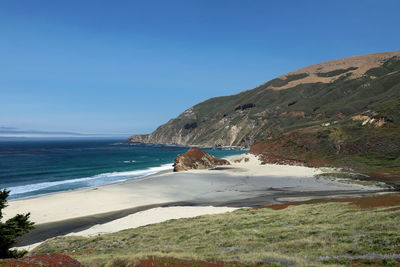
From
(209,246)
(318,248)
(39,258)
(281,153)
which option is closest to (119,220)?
(209,246)

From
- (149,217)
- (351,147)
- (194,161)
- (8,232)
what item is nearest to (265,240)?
(8,232)

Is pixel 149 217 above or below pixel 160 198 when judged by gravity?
above

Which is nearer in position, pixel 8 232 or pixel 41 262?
pixel 41 262

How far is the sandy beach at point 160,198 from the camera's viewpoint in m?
27.4

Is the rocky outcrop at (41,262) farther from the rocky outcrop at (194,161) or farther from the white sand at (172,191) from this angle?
the rocky outcrop at (194,161)

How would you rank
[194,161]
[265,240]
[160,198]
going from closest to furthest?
[265,240] < [160,198] < [194,161]

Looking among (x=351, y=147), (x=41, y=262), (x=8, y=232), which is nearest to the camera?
(x=41, y=262)

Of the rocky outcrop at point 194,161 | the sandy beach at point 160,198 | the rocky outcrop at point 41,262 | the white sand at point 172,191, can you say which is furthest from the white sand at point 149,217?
the rocky outcrop at point 194,161

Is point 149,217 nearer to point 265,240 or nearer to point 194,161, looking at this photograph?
point 265,240

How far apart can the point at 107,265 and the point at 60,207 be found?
25404 mm

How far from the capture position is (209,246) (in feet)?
52.3

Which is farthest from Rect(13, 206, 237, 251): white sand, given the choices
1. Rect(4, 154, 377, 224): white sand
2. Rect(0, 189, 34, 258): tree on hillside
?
Rect(0, 189, 34, 258): tree on hillside

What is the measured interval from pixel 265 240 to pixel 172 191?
93.7 ft

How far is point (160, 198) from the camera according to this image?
3828 cm
